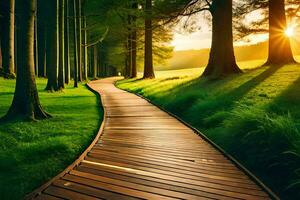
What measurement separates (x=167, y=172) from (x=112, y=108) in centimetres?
955

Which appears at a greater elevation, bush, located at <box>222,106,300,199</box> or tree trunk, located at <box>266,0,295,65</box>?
tree trunk, located at <box>266,0,295,65</box>

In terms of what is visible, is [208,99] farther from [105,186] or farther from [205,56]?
[205,56]

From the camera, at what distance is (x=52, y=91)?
2138 cm

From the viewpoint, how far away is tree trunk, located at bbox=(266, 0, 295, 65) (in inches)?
810

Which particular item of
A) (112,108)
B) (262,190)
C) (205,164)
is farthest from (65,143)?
(112,108)

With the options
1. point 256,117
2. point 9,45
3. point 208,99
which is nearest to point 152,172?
point 256,117

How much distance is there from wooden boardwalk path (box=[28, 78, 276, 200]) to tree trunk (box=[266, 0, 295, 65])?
1321 centimetres

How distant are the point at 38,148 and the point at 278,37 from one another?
55.6ft

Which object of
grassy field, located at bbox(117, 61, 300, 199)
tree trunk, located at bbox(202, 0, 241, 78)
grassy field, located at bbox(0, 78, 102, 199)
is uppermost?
tree trunk, located at bbox(202, 0, 241, 78)

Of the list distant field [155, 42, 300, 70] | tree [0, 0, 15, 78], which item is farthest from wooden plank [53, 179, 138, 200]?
distant field [155, 42, 300, 70]

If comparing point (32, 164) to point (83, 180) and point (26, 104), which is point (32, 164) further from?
point (26, 104)

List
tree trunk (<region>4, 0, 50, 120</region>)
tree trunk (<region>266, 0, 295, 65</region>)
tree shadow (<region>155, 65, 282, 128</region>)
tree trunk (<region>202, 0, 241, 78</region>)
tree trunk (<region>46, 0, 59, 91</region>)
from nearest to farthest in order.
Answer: tree trunk (<region>4, 0, 50, 120</region>) → tree shadow (<region>155, 65, 282, 128</region>) → tree trunk (<region>202, 0, 241, 78</region>) → tree trunk (<region>46, 0, 59, 91</region>) → tree trunk (<region>266, 0, 295, 65</region>)

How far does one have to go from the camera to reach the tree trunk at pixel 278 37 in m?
20.6

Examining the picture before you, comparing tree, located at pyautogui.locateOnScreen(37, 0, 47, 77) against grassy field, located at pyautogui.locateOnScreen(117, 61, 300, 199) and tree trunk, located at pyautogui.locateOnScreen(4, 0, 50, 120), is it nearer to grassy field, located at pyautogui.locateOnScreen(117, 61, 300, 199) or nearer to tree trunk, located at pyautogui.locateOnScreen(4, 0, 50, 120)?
grassy field, located at pyautogui.locateOnScreen(117, 61, 300, 199)
